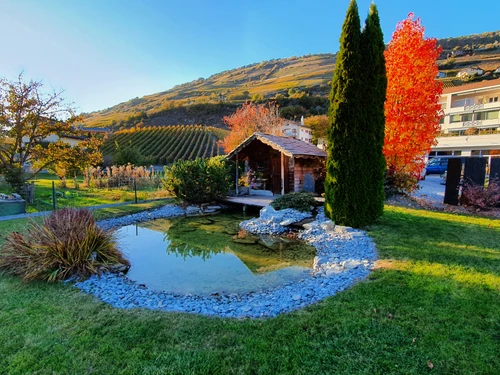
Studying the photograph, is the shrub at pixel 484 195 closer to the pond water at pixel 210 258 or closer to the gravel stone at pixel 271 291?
the gravel stone at pixel 271 291

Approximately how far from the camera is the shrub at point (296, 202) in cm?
938

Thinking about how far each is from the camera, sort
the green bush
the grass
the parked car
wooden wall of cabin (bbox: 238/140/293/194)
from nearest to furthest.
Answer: the grass, the green bush, wooden wall of cabin (bbox: 238/140/293/194), the parked car

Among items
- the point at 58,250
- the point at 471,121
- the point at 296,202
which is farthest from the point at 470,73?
the point at 58,250

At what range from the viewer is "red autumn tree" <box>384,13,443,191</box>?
959cm

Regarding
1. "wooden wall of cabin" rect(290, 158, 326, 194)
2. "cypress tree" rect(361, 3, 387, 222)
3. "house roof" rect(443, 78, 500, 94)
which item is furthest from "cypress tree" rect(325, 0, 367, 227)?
"house roof" rect(443, 78, 500, 94)

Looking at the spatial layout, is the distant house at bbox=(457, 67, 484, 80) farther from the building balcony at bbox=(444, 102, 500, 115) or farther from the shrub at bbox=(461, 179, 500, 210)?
the shrub at bbox=(461, 179, 500, 210)

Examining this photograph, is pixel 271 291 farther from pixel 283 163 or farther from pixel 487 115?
pixel 487 115

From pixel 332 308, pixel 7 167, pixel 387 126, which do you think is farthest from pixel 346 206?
pixel 7 167

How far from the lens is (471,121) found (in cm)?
3148

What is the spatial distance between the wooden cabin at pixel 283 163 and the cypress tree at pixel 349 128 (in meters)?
4.16

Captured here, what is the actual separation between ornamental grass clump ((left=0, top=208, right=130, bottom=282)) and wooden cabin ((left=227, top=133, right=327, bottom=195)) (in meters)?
7.84

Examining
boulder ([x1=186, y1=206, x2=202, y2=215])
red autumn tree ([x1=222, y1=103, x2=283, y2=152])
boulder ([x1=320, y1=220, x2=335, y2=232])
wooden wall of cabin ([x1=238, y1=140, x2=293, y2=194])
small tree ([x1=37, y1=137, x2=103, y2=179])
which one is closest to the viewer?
boulder ([x1=320, y1=220, x2=335, y2=232])

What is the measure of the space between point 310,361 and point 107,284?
3.62m

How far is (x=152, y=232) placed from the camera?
8.77 meters
